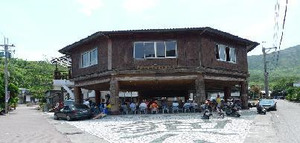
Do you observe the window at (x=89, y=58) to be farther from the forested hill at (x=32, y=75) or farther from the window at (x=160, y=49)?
the forested hill at (x=32, y=75)

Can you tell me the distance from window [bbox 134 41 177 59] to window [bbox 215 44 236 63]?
3.97m

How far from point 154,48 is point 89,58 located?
6.34 m

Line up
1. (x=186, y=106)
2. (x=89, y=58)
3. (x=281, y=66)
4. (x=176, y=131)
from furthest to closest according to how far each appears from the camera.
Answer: (x=281, y=66) < (x=89, y=58) < (x=186, y=106) < (x=176, y=131)

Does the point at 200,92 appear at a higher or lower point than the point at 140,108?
higher

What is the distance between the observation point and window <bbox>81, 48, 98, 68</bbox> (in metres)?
28.2

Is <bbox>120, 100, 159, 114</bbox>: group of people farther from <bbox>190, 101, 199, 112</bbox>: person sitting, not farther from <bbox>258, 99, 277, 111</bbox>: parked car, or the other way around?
<bbox>258, 99, 277, 111</bbox>: parked car

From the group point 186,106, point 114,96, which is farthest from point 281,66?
point 114,96

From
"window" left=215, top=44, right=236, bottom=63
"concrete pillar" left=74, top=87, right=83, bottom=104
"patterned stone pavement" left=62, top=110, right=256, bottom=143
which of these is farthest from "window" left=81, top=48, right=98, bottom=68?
"window" left=215, top=44, right=236, bottom=63

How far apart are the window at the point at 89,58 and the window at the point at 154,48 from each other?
12.9 ft

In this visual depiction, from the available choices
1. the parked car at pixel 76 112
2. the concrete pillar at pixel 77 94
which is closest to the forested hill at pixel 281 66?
the concrete pillar at pixel 77 94

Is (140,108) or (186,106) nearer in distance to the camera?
(186,106)

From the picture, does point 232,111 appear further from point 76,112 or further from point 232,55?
point 76,112

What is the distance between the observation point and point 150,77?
83.3 ft

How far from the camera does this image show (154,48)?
25891 mm
